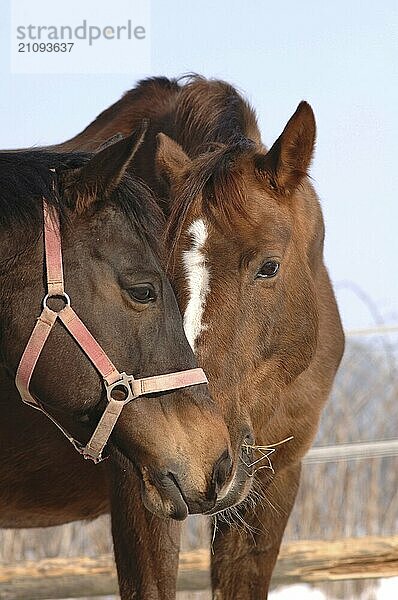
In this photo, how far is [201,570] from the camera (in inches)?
217

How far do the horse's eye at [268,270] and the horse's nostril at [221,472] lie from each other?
2.22 ft

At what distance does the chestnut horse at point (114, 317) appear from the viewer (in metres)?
2.71

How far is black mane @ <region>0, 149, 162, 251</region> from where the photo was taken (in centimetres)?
279

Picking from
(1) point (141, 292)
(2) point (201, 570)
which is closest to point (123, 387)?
(1) point (141, 292)

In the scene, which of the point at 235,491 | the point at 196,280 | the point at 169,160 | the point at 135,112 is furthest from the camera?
the point at 135,112

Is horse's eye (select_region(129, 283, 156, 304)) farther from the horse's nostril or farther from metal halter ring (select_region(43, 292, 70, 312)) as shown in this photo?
the horse's nostril

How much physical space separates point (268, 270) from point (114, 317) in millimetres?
673

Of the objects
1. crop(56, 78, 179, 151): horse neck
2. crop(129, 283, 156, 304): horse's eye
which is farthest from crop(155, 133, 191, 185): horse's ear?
crop(129, 283, 156, 304): horse's eye

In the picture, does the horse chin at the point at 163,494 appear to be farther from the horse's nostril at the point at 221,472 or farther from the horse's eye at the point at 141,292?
the horse's eye at the point at 141,292

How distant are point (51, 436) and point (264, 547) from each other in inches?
34.1

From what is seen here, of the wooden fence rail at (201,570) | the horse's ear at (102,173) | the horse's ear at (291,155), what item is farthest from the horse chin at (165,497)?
the wooden fence rail at (201,570)

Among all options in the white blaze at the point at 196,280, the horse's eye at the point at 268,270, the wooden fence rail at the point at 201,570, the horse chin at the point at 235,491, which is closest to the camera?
the horse chin at the point at 235,491

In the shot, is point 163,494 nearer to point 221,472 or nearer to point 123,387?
point 221,472

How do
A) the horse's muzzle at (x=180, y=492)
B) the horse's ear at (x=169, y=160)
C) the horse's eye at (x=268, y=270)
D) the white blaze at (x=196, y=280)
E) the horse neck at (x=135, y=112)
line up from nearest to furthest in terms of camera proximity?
the horse's muzzle at (x=180, y=492) → the white blaze at (x=196, y=280) → the horse's eye at (x=268, y=270) → the horse's ear at (x=169, y=160) → the horse neck at (x=135, y=112)
